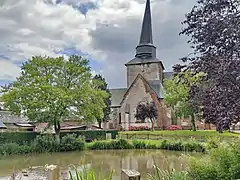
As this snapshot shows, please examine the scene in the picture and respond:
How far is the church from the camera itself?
4559 cm

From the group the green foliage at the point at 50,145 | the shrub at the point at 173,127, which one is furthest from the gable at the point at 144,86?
the green foliage at the point at 50,145

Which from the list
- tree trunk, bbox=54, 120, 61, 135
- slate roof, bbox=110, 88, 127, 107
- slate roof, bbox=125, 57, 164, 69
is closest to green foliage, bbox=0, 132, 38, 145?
tree trunk, bbox=54, 120, 61, 135

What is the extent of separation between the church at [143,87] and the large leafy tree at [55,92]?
17409mm

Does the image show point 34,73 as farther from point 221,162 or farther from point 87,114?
point 221,162

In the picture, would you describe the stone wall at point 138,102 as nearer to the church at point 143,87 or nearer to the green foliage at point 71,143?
the church at point 143,87

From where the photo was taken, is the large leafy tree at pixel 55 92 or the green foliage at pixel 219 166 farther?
the large leafy tree at pixel 55 92

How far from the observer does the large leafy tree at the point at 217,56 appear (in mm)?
5754

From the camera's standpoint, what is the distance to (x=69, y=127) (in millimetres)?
44312

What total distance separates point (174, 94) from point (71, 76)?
47.0 ft

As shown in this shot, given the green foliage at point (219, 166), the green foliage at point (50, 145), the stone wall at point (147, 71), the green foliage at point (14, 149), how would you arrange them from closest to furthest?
the green foliage at point (219, 166)
the green foliage at point (14, 149)
the green foliage at point (50, 145)
the stone wall at point (147, 71)

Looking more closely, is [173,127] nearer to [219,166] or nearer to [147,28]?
[147,28]

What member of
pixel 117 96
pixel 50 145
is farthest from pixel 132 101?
pixel 50 145

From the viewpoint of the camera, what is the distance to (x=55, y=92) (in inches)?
1040

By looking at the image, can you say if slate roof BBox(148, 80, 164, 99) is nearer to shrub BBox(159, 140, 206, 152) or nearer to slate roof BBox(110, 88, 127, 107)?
slate roof BBox(110, 88, 127, 107)
